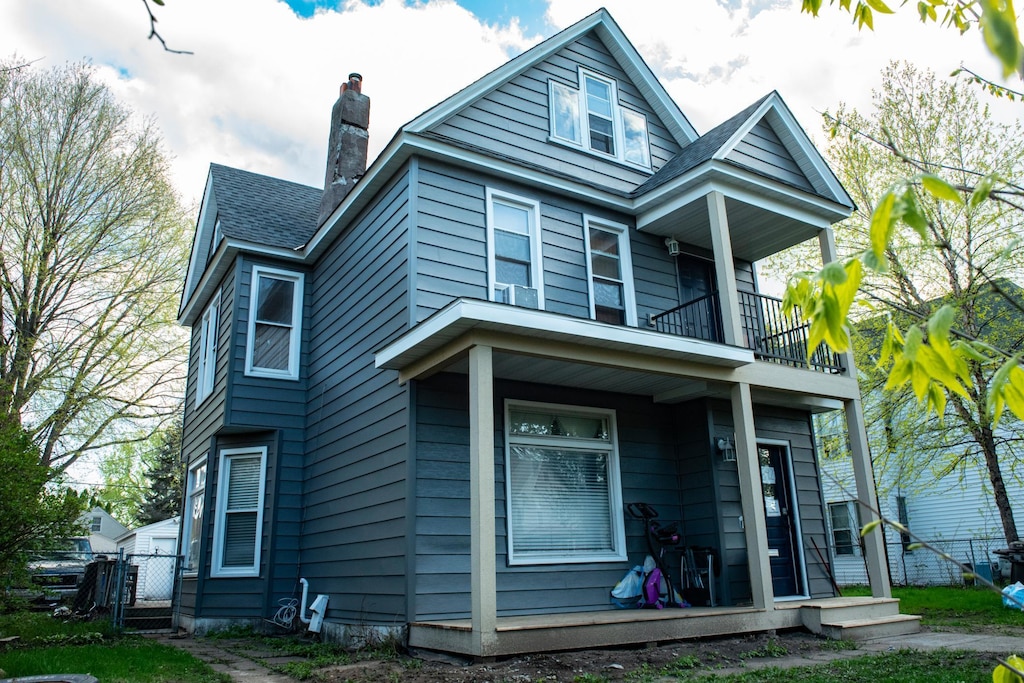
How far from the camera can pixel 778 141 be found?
10789 mm

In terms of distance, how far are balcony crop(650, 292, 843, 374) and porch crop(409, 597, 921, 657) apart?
2.97m

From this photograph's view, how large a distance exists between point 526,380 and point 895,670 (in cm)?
444

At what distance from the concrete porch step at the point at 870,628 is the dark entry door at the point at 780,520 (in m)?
1.53

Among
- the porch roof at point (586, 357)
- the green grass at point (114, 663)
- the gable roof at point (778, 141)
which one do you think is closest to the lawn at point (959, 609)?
the porch roof at point (586, 357)

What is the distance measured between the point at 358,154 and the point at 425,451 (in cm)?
650

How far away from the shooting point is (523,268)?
9.15 meters

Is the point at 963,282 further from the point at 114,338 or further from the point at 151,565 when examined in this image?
the point at 151,565

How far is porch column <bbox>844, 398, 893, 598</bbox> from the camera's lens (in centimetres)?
869

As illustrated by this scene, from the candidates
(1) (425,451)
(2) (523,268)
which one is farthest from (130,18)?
(2) (523,268)

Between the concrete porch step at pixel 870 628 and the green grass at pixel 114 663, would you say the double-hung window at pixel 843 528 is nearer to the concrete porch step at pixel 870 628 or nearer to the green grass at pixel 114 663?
the concrete porch step at pixel 870 628

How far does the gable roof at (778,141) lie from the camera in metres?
9.95

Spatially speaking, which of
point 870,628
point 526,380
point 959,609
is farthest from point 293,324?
point 959,609

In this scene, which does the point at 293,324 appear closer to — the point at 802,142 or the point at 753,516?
the point at 753,516

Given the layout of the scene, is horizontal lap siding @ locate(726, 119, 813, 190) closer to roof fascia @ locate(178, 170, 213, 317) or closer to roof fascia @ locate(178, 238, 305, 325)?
roof fascia @ locate(178, 238, 305, 325)
